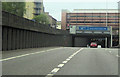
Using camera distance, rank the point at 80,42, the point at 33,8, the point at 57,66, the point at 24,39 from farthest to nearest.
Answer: the point at 33,8
the point at 80,42
the point at 24,39
the point at 57,66

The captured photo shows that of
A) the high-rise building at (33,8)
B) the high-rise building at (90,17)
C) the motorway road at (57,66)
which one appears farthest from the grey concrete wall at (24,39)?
the high-rise building at (90,17)

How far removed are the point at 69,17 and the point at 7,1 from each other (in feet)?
229

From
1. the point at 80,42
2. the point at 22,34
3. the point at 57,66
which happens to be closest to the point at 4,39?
the point at 22,34

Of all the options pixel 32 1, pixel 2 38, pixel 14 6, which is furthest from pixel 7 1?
Result: pixel 2 38

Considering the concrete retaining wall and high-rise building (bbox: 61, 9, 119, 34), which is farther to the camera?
high-rise building (bbox: 61, 9, 119, 34)

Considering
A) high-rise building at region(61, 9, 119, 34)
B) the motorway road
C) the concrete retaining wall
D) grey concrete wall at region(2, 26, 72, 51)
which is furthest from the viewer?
high-rise building at region(61, 9, 119, 34)

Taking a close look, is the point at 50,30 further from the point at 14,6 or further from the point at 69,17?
the point at 69,17

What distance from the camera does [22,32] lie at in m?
30.9

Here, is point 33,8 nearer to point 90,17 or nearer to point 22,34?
point 90,17

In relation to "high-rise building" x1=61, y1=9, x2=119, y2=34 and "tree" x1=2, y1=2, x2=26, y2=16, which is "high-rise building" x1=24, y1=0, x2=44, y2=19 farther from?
"tree" x1=2, y1=2, x2=26, y2=16

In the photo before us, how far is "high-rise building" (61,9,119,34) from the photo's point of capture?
145750mm

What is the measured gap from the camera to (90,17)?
148000mm

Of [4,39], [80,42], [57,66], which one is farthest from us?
[80,42]

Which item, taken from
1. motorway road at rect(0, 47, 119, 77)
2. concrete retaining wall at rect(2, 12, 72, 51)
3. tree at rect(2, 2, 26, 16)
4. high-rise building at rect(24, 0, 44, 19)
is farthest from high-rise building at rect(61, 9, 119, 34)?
motorway road at rect(0, 47, 119, 77)
